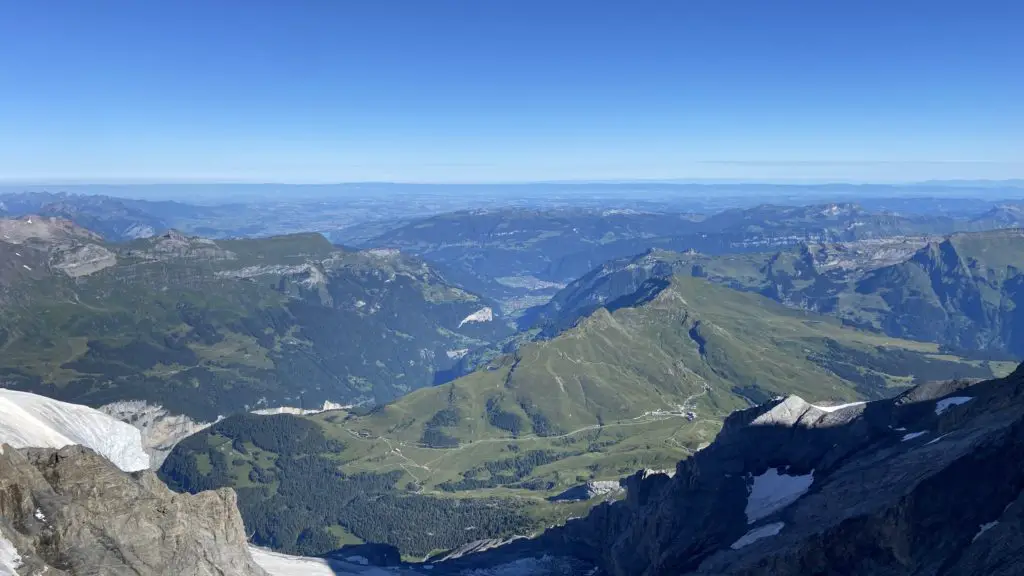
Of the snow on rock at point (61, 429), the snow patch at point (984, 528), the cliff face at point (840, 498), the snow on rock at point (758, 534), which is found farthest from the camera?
the snow on rock at point (61, 429)

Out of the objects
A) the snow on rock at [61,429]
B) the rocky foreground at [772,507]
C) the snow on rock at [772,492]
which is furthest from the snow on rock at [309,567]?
the snow on rock at [772,492]

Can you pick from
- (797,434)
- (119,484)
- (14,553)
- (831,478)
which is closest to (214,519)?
(119,484)

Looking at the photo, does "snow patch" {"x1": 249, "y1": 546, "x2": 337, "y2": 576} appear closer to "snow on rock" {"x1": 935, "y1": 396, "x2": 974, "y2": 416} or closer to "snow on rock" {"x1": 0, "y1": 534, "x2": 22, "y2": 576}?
"snow on rock" {"x1": 0, "y1": 534, "x2": 22, "y2": 576}

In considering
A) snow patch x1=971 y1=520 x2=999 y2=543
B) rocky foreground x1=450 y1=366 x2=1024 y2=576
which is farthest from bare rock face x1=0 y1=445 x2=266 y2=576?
snow patch x1=971 y1=520 x2=999 y2=543

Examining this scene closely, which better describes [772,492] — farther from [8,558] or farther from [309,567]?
[8,558]

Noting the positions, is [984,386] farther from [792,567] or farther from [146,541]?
[146,541]

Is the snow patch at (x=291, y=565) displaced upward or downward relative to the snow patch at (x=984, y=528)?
downward

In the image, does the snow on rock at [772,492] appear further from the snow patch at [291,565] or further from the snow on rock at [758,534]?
the snow patch at [291,565]
